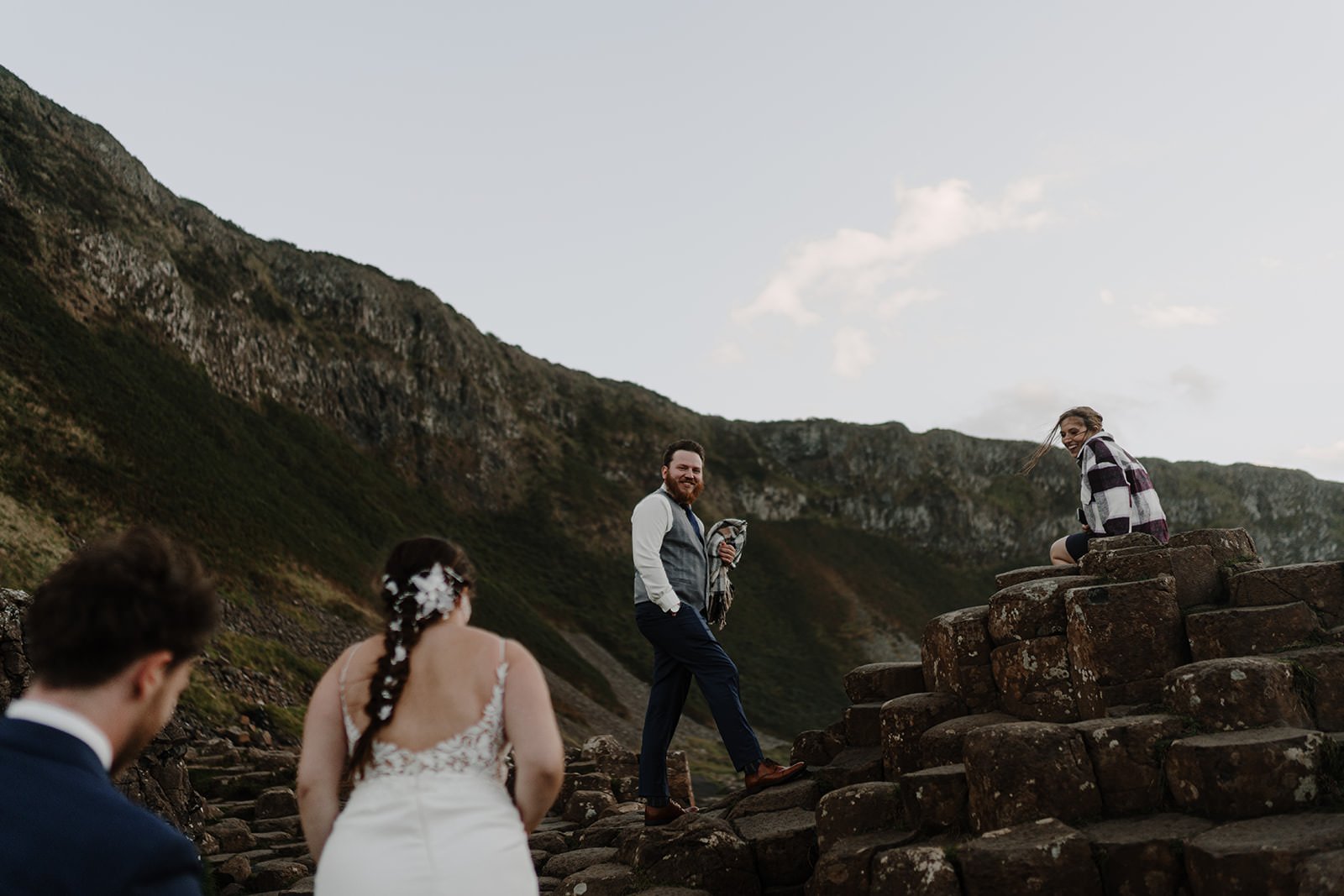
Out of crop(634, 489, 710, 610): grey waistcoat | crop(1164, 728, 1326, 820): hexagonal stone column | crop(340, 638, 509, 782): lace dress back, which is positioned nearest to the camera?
crop(340, 638, 509, 782): lace dress back

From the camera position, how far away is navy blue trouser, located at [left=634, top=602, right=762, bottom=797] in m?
8.93


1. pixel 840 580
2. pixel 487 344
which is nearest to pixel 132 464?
pixel 487 344

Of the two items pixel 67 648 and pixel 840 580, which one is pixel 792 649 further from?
pixel 67 648

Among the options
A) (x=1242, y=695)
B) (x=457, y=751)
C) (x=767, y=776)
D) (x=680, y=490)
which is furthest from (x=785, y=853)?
(x=457, y=751)

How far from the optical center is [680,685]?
30.7 ft

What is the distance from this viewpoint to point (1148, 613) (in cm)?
854

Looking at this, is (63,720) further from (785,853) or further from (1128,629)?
(1128,629)

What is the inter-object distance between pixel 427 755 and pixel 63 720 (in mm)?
1415

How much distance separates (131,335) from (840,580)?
67878mm

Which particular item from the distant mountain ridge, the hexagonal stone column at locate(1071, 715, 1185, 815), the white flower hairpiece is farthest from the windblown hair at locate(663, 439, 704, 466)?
the distant mountain ridge

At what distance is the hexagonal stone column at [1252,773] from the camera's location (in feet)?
21.2

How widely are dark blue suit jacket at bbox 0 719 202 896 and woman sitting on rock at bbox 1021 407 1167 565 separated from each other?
959 cm

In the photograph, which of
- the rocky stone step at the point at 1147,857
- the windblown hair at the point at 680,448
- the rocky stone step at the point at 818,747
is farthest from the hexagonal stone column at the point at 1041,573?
the rocky stone step at the point at 1147,857

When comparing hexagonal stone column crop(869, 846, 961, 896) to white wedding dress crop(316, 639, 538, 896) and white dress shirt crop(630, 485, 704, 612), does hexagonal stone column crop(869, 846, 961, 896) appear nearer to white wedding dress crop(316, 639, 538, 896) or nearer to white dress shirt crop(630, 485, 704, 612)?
white dress shirt crop(630, 485, 704, 612)
